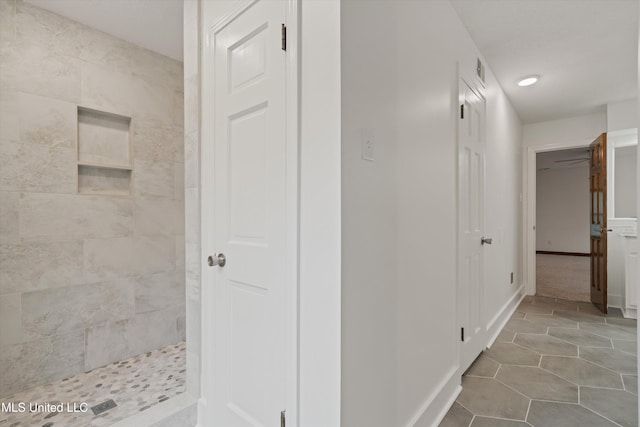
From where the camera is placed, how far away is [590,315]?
11.5 ft

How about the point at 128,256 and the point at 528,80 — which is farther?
the point at 528,80

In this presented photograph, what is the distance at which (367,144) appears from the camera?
45.7 inches

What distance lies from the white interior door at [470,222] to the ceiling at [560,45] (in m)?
0.44

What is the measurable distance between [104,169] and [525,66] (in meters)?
3.72

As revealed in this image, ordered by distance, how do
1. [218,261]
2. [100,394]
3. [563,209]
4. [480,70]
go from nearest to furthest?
[218,261], [100,394], [480,70], [563,209]

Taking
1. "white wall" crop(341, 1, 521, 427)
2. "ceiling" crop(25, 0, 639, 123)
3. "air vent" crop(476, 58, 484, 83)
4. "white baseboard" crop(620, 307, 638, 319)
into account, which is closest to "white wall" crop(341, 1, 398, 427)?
"white wall" crop(341, 1, 521, 427)

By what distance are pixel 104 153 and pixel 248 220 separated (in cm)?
174

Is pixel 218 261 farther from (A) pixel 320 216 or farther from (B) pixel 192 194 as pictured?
(A) pixel 320 216

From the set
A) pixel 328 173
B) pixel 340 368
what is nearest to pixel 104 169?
pixel 328 173

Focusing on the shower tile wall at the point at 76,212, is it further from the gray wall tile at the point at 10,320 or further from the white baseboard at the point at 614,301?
the white baseboard at the point at 614,301

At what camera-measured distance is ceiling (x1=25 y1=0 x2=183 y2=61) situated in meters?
2.08

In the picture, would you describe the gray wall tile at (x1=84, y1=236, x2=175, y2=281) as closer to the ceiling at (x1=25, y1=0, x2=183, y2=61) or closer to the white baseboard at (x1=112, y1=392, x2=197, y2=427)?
the white baseboard at (x1=112, y1=392, x2=197, y2=427)

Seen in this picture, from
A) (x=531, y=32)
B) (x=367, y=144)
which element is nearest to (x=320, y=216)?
(x=367, y=144)

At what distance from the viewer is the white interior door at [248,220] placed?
1254 mm
